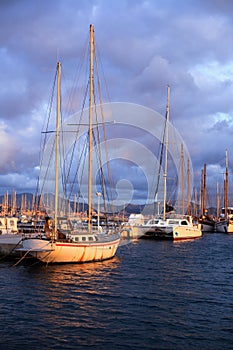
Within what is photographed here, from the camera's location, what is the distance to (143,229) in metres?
72.8

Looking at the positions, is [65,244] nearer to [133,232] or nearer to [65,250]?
Result: [65,250]

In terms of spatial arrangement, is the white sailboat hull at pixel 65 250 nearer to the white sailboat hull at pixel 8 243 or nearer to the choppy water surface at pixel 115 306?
the choppy water surface at pixel 115 306

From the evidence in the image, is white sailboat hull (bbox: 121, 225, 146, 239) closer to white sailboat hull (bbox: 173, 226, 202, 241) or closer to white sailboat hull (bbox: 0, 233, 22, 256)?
white sailboat hull (bbox: 173, 226, 202, 241)

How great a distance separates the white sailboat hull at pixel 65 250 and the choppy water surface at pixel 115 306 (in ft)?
2.56

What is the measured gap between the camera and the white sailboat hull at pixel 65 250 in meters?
33.3

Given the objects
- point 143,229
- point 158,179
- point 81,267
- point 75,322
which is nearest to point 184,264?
point 81,267

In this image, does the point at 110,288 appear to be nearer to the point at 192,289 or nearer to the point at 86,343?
the point at 192,289

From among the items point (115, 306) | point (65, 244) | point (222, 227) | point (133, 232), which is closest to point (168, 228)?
Result: point (133, 232)

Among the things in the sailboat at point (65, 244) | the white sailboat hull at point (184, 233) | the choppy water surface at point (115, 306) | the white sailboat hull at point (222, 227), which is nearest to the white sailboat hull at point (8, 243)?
the choppy water surface at point (115, 306)

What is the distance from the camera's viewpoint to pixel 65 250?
34.4 metres

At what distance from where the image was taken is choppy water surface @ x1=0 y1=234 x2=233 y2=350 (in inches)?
688

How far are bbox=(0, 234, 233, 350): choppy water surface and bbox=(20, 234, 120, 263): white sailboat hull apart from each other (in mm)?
781

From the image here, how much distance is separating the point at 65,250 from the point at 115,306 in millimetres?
12142

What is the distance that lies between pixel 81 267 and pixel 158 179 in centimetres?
4665
